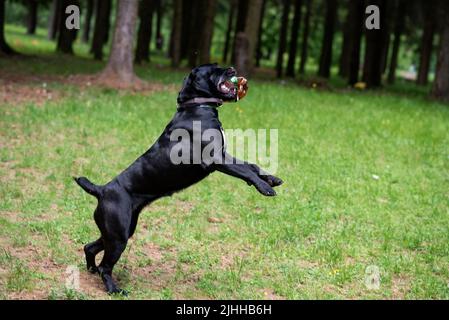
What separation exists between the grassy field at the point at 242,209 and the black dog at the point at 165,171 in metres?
0.65

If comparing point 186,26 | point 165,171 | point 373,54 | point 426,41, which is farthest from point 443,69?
point 165,171

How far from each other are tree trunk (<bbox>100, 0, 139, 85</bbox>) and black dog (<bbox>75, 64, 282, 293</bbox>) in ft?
35.4

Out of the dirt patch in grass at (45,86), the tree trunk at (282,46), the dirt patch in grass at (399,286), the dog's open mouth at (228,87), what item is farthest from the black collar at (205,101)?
the tree trunk at (282,46)

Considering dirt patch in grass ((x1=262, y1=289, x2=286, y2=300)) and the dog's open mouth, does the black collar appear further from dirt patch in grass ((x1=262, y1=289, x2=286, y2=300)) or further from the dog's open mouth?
dirt patch in grass ((x1=262, y1=289, x2=286, y2=300))

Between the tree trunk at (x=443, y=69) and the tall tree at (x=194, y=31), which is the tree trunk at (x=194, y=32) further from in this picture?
the tree trunk at (x=443, y=69)

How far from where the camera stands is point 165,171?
5.27m

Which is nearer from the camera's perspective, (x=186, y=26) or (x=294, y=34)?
(x=294, y=34)

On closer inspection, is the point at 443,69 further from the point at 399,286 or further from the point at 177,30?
the point at 399,286

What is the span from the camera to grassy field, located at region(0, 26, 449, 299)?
239 inches

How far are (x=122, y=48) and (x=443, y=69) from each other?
9697 millimetres

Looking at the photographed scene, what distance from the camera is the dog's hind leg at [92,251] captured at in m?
5.79

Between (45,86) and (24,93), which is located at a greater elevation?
(45,86)
